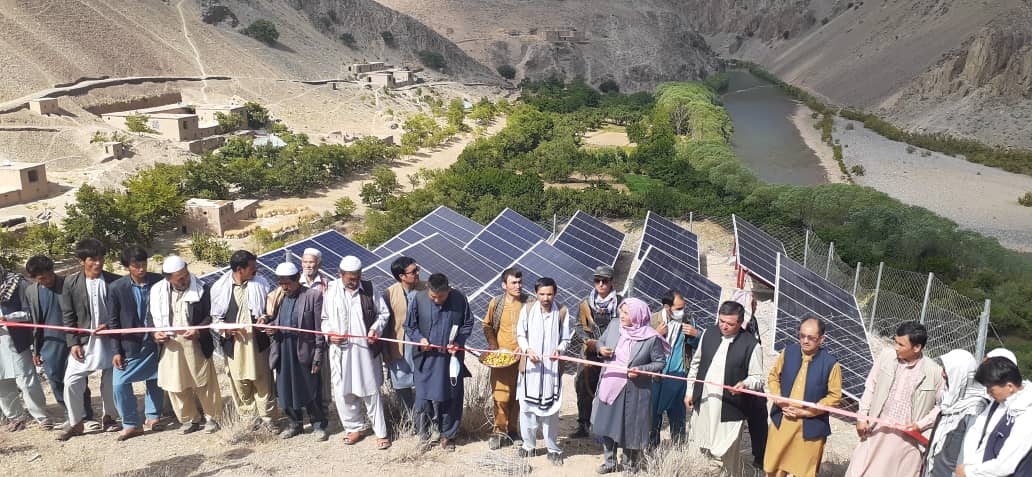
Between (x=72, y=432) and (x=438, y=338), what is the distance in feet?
11.8

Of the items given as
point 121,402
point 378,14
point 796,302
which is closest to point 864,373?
point 796,302

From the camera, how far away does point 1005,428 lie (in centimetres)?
441

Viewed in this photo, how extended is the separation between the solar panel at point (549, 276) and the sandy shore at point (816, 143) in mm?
25912

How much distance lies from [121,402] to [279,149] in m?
29.0

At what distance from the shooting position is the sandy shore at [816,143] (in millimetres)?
39284

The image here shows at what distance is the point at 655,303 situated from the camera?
37.1 feet

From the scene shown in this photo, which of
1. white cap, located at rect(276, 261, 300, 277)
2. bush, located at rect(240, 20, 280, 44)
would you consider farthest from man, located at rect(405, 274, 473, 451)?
bush, located at rect(240, 20, 280, 44)

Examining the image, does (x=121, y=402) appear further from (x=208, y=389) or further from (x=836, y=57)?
(x=836, y=57)

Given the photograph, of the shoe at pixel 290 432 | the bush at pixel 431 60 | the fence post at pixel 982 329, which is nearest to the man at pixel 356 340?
the shoe at pixel 290 432

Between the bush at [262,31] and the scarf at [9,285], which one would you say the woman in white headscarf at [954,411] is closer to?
the scarf at [9,285]

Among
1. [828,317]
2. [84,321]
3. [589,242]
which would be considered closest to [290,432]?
[84,321]

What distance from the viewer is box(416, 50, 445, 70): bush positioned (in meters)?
71.6

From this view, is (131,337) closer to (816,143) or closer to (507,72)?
(816,143)

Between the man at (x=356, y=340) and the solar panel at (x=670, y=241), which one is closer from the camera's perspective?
the man at (x=356, y=340)
